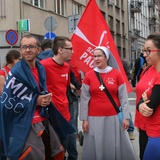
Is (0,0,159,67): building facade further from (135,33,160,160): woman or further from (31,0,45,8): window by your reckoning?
(135,33,160,160): woman

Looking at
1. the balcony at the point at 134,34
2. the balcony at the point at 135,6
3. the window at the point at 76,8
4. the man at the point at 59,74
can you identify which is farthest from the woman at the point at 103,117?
the balcony at the point at 135,6

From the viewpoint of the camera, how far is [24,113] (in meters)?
3.53

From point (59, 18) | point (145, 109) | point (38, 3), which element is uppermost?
point (38, 3)

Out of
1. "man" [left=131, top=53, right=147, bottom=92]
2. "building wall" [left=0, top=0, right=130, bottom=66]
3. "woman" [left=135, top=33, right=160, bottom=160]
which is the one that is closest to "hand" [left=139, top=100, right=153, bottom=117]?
"woman" [left=135, top=33, right=160, bottom=160]

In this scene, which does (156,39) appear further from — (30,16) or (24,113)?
(30,16)

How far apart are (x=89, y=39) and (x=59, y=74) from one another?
4.85 feet

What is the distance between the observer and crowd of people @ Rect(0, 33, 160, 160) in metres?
3.39

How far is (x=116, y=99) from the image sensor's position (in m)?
4.72

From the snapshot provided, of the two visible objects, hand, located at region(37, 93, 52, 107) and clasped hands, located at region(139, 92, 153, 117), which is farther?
hand, located at region(37, 93, 52, 107)

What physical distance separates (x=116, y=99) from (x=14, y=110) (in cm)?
164

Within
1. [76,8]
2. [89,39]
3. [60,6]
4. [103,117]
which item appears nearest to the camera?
[103,117]

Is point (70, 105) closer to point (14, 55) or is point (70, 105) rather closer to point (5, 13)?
point (14, 55)

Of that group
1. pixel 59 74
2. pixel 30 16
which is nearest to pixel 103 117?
pixel 59 74

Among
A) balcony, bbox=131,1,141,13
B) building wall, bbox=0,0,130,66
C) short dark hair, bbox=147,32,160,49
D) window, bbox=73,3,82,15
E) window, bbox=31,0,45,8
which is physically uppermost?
balcony, bbox=131,1,141,13
